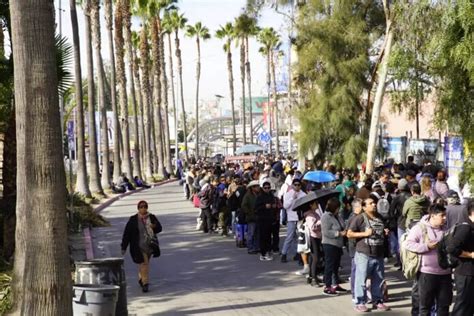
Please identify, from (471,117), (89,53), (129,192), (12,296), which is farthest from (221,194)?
(129,192)

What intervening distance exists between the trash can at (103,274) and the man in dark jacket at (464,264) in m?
4.34

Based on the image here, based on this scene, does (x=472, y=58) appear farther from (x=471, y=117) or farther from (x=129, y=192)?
(x=129, y=192)

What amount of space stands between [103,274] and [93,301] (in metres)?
1.34

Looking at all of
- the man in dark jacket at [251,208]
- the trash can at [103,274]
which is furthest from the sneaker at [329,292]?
the man in dark jacket at [251,208]

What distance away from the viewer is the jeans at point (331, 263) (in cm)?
1228

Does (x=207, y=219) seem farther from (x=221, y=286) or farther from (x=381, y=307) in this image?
(x=381, y=307)

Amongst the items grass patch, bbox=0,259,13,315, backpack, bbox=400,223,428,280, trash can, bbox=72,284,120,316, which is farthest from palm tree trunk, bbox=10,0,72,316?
backpack, bbox=400,223,428,280

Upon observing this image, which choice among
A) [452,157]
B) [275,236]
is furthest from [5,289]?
[452,157]

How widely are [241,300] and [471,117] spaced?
577cm

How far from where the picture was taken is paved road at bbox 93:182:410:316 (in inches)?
466

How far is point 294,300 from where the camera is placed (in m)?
12.4

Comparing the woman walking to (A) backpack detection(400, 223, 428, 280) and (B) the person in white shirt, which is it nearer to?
(B) the person in white shirt

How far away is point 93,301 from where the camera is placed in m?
9.11

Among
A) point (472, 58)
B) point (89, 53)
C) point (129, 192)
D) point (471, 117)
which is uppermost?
point (89, 53)
